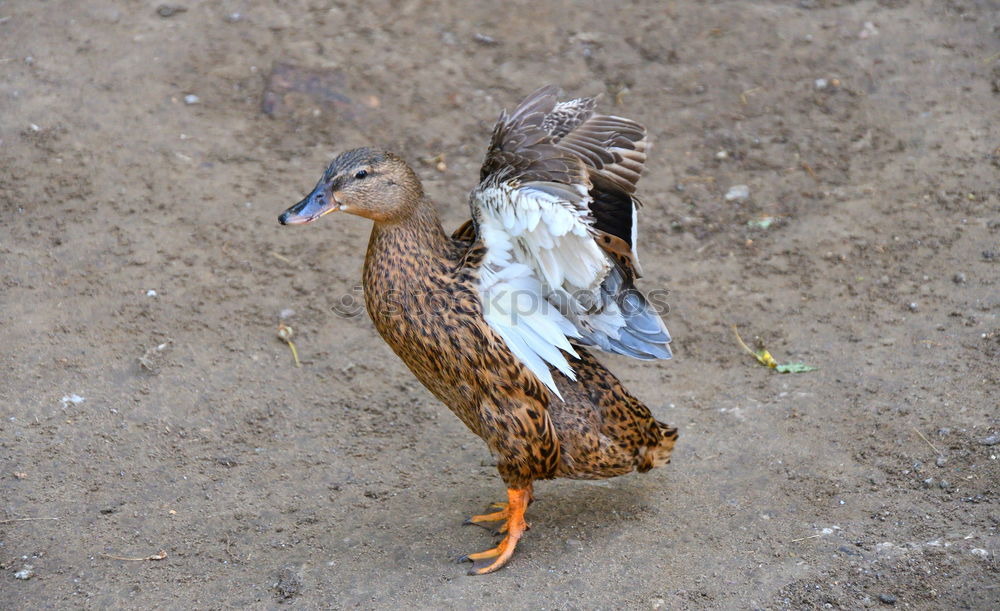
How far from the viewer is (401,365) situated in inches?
194

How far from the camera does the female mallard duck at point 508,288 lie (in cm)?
345

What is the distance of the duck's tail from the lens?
3.94 m

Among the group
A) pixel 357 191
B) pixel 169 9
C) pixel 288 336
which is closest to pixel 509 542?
pixel 357 191

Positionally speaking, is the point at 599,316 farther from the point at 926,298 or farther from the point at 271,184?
the point at 271,184

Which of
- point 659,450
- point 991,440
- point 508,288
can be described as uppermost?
point 508,288

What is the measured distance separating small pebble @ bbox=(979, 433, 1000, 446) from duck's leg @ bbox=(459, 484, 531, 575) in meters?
1.94

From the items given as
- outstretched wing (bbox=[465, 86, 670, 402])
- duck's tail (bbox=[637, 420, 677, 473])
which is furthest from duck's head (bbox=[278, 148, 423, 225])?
duck's tail (bbox=[637, 420, 677, 473])

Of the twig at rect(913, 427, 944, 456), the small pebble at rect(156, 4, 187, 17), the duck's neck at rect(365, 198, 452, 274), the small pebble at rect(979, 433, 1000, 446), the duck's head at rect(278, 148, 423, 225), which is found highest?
the duck's head at rect(278, 148, 423, 225)

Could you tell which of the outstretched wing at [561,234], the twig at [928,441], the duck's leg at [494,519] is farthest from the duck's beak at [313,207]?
the twig at [928,441]

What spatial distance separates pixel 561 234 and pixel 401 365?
2.07 metres

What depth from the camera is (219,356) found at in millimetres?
4730

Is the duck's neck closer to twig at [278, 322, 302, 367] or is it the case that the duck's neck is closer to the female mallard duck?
the female mallard duck

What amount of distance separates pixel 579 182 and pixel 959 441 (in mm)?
2127

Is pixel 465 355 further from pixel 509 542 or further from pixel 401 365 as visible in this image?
pixel 401 365
